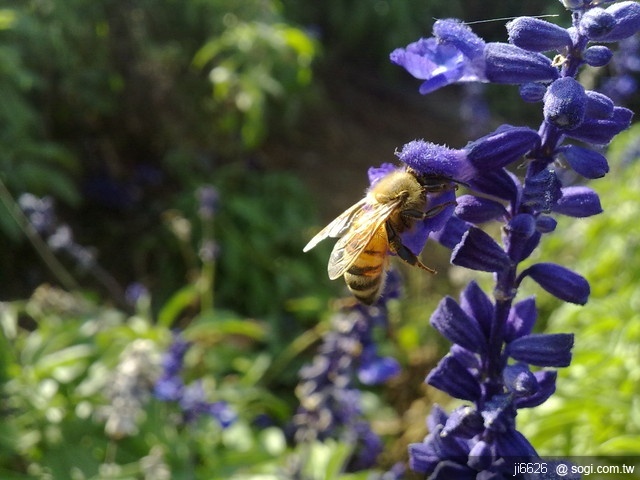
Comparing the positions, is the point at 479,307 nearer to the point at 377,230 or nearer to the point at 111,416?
the point at 377,230

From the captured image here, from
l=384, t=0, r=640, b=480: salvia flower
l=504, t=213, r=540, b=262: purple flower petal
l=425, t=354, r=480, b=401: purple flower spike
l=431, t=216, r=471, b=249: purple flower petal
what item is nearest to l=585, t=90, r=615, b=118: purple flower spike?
l=384, t=0, r=640, b=480: salvia flower

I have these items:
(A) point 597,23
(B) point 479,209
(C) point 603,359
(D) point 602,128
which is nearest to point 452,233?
(B) point 479,209

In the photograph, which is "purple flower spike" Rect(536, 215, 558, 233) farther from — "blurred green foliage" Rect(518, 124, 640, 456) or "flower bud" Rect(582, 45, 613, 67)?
"blurred green foliage" Rect(518, 124, 640, 456)

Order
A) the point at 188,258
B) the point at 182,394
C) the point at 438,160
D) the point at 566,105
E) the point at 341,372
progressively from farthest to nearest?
the point at 188,258
the point at 182,394
the point at 341,372
the point at 438,160
the point at 566,105

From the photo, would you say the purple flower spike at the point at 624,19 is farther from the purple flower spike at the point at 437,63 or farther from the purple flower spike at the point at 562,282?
the purple flower spike at the point at 562,282

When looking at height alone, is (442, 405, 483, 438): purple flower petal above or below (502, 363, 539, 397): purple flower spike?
below

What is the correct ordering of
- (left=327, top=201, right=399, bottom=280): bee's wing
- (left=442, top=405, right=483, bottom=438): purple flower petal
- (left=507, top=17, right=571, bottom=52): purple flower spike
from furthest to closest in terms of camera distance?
(left=327, top=201, right=399, bottom=280): bee's wing
(left=442, top=405, right=483, bottom=438): purple flower petal
(left=507, top=17, right=571, bottom=52): purple flower spike

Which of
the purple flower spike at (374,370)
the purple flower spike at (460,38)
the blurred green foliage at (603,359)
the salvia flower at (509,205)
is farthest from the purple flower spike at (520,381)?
the purple flower spike at (374,370)
